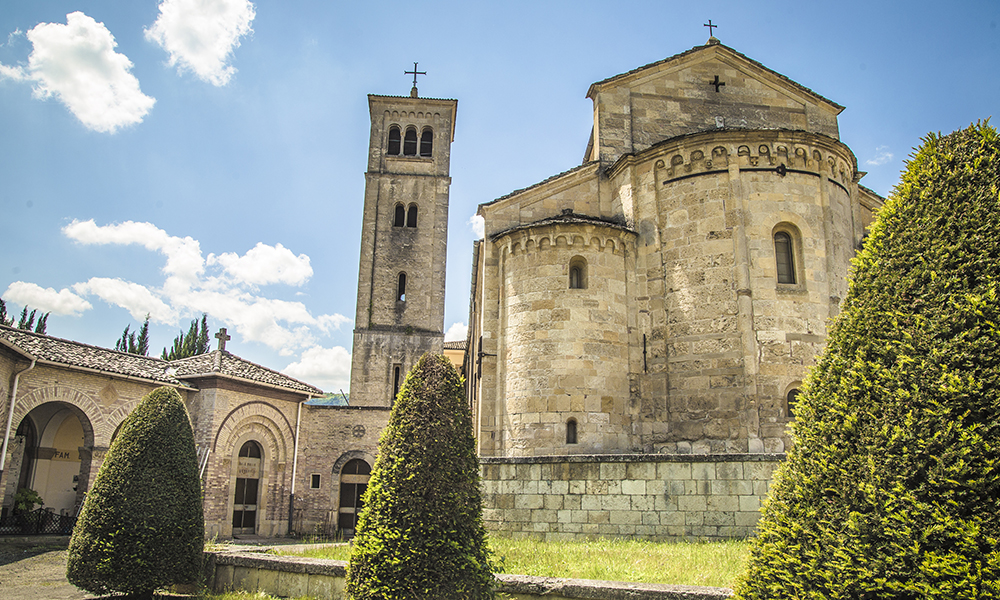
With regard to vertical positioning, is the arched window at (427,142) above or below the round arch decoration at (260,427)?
above

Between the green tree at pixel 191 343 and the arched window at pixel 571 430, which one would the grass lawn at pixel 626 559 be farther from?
the green tree at pixel 191 343

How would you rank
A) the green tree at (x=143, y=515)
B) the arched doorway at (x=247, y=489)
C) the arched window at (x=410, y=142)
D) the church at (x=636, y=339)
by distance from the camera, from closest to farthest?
1. the green tree at (x=143, y=515)
2. the church at (x=636, y=339)
3. the arched doorway at (x=247, y=489)
4. the arched window at (x=410, y=142)

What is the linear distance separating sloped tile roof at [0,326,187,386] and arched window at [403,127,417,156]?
14815 mm

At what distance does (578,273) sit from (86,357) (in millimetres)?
13176

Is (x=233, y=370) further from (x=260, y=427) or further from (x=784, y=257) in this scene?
(x=784, y=257)

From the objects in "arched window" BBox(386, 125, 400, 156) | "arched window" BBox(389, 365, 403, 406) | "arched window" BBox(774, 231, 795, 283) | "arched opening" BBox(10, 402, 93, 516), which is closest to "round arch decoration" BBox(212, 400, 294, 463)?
"arched opening" BBox(10, 402, 93, 516)

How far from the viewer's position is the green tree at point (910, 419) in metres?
2.83

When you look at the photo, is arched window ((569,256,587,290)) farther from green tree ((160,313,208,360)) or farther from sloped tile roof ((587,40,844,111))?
green tree ((160,313,208,360))

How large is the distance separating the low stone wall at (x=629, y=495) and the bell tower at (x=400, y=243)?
14177 millimetres

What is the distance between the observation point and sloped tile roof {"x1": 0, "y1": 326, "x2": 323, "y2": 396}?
1513 centimetres

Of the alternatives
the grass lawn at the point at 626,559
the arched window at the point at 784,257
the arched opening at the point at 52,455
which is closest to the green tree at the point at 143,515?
the grass lawn at the point at 626,559

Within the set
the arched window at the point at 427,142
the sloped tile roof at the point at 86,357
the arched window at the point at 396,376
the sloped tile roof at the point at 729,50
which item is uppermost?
the arched window at the point at 427,142

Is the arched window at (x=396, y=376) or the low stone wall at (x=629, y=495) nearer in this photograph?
the low stone wall at (x=629, y=495)

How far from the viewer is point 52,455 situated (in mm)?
19094
